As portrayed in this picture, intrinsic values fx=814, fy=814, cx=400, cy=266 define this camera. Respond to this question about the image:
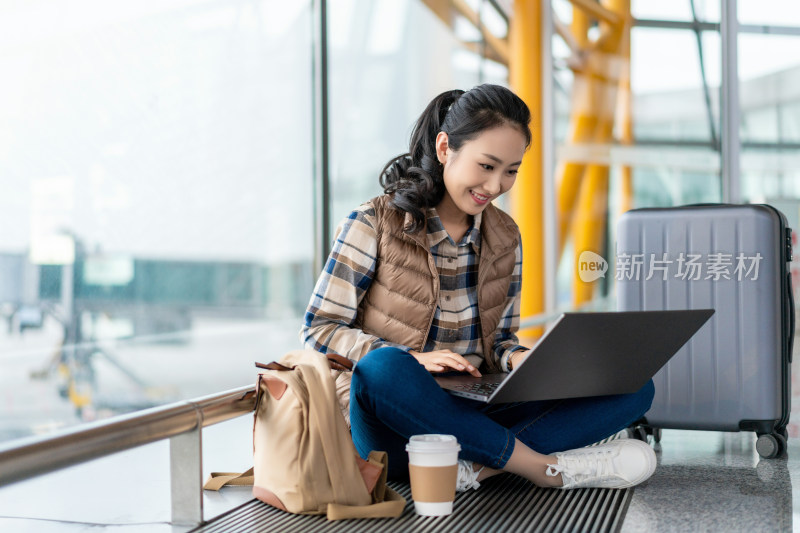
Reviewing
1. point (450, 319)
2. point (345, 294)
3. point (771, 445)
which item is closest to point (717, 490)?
point (771, 445)

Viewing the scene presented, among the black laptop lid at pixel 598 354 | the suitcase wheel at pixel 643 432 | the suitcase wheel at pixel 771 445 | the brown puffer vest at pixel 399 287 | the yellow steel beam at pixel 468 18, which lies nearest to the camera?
the black laptop lid at pixel 598 354

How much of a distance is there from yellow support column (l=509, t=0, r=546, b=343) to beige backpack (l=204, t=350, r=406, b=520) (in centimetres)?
376

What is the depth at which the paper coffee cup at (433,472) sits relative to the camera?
147 cm

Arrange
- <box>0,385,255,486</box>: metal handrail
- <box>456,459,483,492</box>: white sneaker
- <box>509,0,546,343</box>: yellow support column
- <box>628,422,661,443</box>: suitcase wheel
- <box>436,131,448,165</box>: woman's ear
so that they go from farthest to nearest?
1. <box>509,0,546,343</box>: yellow support column
2. <box>628,422,661,443</box>: suitcase wheel
3. <box>436,131,448,165</box>: woman's ear
4. <box>456,459,483,492</box>: white sneaker
5. <box>0,385,255,486</box>: metal handrail

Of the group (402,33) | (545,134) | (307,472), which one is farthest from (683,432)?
(402,33)

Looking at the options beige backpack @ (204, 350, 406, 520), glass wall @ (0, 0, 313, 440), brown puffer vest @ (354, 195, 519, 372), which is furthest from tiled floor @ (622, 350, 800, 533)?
glass wall @ (0, 0, 313, 440)

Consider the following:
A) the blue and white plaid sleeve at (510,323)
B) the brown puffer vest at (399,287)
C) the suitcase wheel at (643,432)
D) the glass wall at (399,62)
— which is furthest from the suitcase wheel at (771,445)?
the glass wall at (399,62)

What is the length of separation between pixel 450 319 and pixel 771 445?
96cm

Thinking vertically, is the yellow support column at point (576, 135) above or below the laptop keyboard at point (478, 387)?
above

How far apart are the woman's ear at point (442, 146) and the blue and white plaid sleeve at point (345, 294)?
235 millimetres

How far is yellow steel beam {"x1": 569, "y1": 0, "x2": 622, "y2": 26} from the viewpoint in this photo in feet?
17.4

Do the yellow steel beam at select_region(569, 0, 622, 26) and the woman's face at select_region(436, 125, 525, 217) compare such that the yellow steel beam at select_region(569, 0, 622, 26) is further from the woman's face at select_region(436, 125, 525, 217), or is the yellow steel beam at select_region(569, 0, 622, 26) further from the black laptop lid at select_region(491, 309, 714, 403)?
the black laptop lid at select_region(491, 309, 714, 403)

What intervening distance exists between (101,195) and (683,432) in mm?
5520

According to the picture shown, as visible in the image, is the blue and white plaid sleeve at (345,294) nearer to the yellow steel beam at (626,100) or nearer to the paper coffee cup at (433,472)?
the paper coffee cup at (433,472)
